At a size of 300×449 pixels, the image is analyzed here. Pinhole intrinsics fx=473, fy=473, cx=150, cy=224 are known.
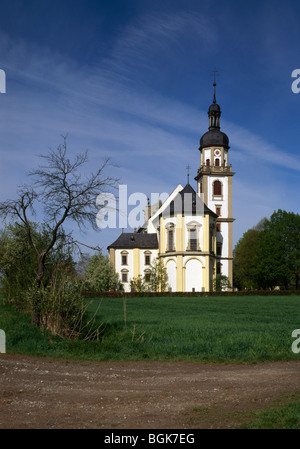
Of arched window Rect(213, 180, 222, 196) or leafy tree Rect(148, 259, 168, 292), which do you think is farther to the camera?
arched window Rect(213, 180, 222, 196)

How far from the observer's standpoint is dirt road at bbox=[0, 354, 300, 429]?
6836 millimetres

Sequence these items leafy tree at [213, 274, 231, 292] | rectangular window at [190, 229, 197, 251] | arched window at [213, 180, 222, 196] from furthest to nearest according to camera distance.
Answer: arched window at [213, 180, 222, 196] → leafy tree at [213, 274, 231, 292] → rectangular window at [190, 229, 197, 251]

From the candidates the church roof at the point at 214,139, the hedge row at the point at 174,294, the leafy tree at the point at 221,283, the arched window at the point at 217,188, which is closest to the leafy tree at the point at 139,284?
the hedge row at the point at 174,294

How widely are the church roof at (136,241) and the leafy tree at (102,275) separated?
4.23 m

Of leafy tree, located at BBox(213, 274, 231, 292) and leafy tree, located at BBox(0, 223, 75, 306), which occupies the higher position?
leafy tree, located at BBox(0, 223, 75, 306)

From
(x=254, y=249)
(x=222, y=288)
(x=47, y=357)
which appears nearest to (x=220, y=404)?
(x=47, y=357)

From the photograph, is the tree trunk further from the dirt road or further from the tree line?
the tree line

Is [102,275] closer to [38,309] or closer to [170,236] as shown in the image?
[170,236]

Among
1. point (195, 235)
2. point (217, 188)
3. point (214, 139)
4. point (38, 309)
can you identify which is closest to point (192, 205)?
point (195, 235)

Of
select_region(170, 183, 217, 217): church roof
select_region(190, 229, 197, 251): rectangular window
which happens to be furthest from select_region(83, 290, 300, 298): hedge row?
select_region(170, 183, 217, 217): church roof

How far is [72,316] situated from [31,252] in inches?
313

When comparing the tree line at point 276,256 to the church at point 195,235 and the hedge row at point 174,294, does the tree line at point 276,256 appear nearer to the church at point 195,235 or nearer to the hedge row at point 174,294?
the church at point 195,235

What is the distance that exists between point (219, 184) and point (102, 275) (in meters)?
22.6

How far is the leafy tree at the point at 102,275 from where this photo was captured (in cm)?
6581
